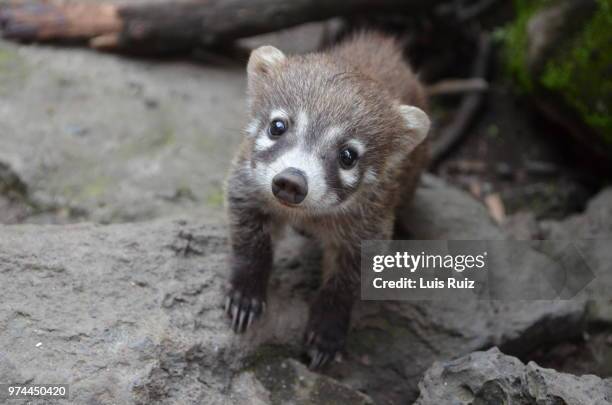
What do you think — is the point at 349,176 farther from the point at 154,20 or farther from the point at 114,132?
the point at 154,20

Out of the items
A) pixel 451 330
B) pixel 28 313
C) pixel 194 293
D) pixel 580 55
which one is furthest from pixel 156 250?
pixel 580 55

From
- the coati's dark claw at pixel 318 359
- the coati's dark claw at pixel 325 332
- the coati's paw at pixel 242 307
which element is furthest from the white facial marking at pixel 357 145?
the coati's dark claw at pixel 318 359

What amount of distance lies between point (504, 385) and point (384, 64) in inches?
122

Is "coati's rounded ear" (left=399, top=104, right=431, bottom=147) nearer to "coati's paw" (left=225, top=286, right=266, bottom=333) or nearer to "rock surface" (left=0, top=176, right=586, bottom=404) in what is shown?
"rock surface" (left=0, top=176, right=586, bottom=404)

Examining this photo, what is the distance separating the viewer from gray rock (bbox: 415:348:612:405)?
418 centimetres

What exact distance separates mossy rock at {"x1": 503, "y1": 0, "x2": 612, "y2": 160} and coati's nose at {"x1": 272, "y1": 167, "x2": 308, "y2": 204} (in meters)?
4.13

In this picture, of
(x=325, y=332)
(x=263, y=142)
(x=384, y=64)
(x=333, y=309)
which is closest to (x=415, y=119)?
(x=384, y=64)

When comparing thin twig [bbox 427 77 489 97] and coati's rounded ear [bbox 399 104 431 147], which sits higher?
coati's rounded ear [bbox 399 104 431 147]

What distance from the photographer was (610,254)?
618 cm

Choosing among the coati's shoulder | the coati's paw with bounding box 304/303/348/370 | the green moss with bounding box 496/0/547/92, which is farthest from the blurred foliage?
the coati's paw with bounding box 304/303/348/370

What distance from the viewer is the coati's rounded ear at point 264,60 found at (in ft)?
17.5

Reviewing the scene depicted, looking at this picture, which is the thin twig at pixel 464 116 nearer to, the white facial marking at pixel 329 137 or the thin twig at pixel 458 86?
the thin twig at pixel 458 86

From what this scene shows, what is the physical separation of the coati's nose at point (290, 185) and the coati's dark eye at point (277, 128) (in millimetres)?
546

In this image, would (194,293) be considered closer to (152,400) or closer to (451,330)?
(152,400)
